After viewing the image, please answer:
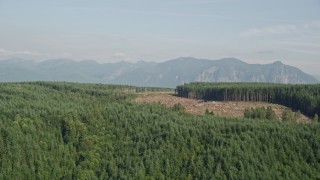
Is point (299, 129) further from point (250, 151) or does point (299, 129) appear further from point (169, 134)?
point (169, 134)

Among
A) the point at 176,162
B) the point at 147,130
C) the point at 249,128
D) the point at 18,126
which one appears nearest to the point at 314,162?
the point at 249,128

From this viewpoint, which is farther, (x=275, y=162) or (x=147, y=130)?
(x=147, y=130)

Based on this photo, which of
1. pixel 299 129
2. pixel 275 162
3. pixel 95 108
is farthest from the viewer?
pixel 95 108

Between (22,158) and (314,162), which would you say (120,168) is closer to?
(22,158)

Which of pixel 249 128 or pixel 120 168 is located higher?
pixel 249 128

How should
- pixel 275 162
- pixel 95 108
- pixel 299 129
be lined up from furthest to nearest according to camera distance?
pixel 95 108 → pixel 299 129 → pixel 275 162

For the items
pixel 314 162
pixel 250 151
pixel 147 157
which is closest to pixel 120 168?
pixel 147 157
